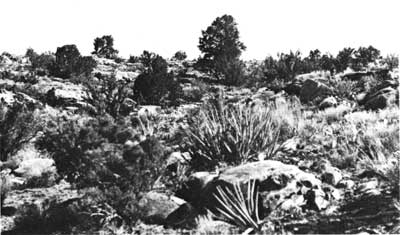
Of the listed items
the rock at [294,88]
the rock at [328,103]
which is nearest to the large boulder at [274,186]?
the rock at [328,103]

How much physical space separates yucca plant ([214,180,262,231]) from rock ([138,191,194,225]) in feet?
2.14

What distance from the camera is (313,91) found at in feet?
55.5

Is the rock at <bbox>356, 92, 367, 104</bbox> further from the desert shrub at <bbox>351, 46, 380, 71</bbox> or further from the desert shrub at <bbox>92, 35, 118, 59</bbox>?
the desert shrub at <bbox>92, 35, 118, 59</bbox>

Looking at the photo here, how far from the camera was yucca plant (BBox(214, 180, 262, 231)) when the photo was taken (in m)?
6.30

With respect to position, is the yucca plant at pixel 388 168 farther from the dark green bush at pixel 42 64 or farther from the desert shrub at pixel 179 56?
the desert shrub at pixel 179 56

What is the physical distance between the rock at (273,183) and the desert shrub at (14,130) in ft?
22.7

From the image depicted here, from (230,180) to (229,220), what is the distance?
706 millimetres

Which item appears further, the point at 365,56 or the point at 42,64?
the point at 42,64

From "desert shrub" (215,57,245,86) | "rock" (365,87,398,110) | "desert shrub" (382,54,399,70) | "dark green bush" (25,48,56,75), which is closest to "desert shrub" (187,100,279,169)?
"rock" (365,87,398,110)

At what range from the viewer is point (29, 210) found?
7750 mm

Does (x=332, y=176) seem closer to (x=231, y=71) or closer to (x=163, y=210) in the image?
(x=163, y=210)

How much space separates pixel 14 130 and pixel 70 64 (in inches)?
493

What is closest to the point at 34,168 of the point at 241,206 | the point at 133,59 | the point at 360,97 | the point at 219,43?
the point at 241,206

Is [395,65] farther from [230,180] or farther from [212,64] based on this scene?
[230,180]
